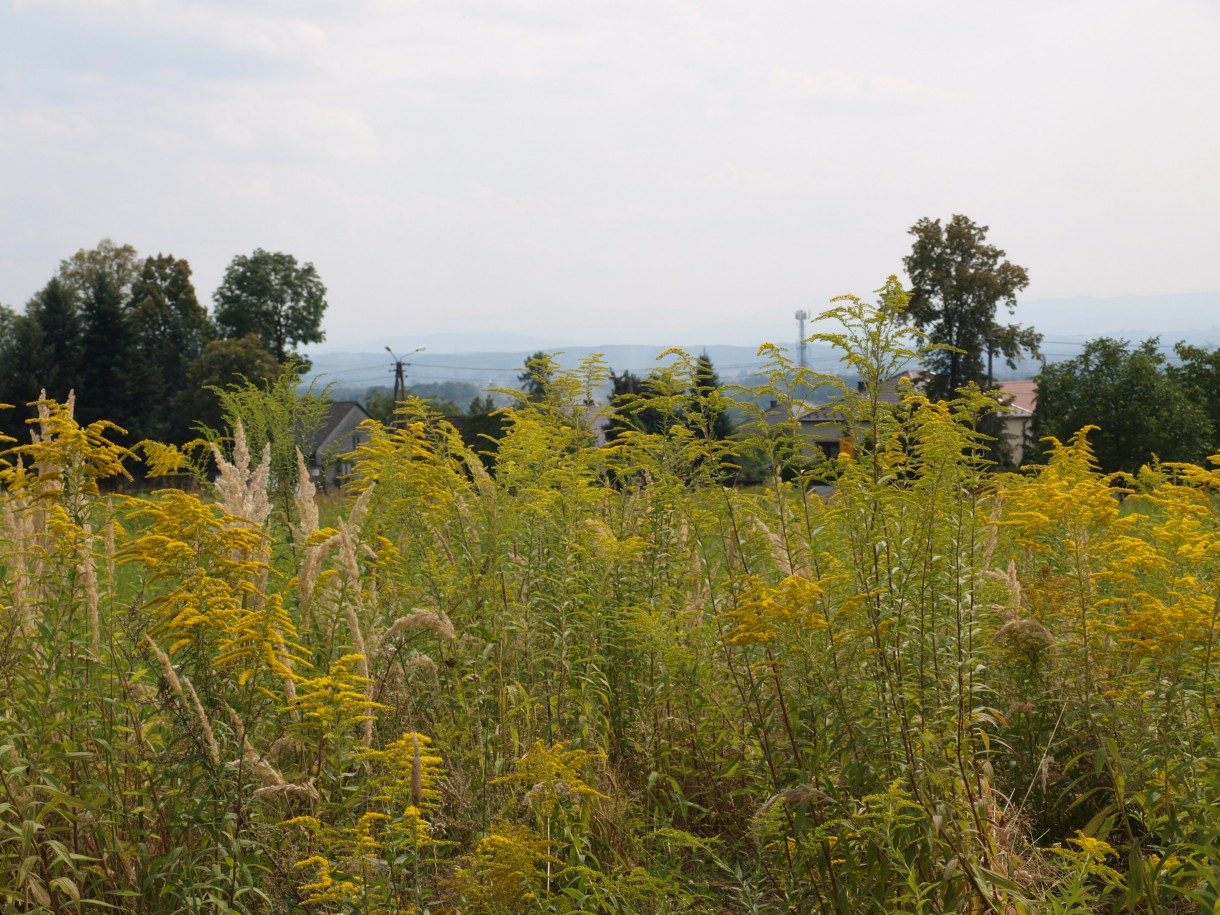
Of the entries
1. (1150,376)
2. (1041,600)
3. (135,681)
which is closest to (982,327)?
(1150,376)

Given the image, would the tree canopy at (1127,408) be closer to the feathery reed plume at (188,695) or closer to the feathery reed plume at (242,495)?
the feathery reed plume at (242,495)

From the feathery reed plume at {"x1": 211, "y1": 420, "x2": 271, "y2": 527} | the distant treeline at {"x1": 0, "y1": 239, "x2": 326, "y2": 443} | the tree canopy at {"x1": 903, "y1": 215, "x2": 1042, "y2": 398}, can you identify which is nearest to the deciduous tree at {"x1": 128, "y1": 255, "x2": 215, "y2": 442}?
the distant treeline at {"x1": 0, "y1": 239, "x2": 326, "y2": 443}

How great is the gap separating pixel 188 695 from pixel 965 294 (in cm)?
4435

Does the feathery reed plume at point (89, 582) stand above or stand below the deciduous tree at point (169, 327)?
below

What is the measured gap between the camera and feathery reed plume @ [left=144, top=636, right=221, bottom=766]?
10.6ft

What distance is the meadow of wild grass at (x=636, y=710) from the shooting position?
3.42 meters

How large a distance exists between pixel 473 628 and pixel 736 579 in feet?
4.58

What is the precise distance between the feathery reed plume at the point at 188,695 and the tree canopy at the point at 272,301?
2627 inches

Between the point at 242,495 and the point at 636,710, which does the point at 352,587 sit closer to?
the point at 242,495

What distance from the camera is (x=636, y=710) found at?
17.2ft

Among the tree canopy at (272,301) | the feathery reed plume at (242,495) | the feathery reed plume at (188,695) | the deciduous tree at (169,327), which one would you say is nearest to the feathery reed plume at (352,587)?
the feathery reed plume at (242,495)

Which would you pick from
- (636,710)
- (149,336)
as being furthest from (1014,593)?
(149,336)

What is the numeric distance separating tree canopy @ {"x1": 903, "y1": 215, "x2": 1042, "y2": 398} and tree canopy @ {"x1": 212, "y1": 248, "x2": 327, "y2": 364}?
42.3 meters

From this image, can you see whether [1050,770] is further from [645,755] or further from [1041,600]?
[645,755]
